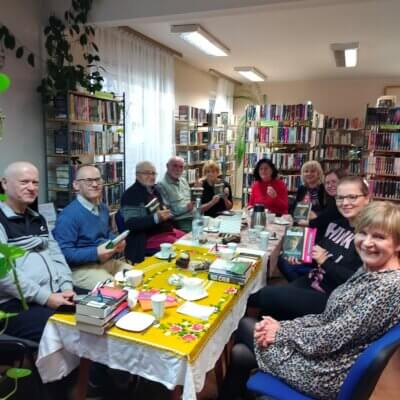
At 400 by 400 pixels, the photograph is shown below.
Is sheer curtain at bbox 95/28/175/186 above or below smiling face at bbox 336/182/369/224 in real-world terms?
above

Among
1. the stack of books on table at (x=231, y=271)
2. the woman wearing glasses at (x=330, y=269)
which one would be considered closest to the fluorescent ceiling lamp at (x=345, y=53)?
the woman wearing glasses at (x=330, y=269)

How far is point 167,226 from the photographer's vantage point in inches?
122

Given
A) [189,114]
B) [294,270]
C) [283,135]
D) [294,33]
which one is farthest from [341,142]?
[294,270]

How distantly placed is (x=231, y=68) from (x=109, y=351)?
237 inches

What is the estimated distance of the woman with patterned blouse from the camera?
3.92ft

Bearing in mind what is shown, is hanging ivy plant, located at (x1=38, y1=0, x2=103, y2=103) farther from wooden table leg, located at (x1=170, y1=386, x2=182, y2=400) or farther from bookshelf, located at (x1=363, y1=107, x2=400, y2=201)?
bookshelf, located at (x1=363, y1=107, x2=400, y2=201)

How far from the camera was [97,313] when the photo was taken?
131cm

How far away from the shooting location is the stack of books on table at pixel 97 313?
4.30 feet

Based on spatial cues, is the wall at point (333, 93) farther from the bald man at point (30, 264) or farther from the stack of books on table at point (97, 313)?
the stack of books on table at point (97, 313)

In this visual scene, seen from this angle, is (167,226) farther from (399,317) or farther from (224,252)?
(399,317)

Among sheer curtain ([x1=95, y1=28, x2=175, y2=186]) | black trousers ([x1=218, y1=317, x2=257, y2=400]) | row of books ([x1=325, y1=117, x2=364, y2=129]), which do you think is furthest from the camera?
row of books ([x1=325, y1=117, x2=364, y2=129])

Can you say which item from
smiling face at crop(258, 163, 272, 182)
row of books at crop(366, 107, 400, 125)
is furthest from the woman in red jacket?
row of books at crop(366, 107, 400, 125)

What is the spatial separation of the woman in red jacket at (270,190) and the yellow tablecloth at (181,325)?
228 centimetres

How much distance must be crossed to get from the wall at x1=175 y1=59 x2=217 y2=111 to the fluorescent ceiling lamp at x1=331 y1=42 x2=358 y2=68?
2407mm
